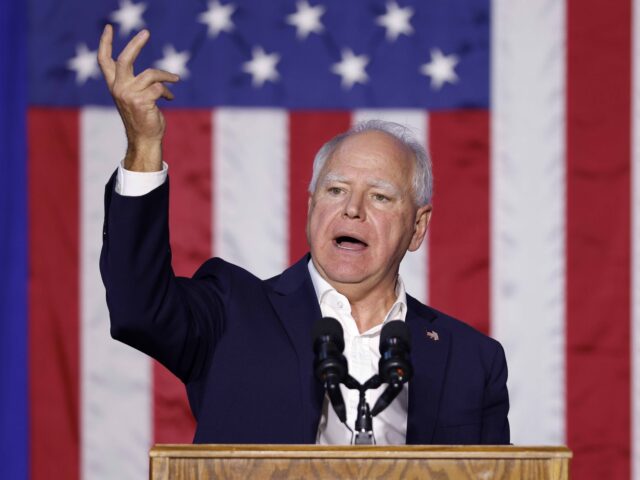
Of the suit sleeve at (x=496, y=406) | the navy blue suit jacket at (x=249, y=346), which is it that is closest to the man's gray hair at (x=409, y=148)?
the navy blue suit jacket at (x=249, y=346)

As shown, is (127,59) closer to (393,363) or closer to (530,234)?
(393,363)

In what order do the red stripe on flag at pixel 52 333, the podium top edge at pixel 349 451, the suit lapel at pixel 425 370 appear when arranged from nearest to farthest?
1. the podium top edge at pixel 349 451
2. the suit lapel at pixel 425 370
3. the red stripe on flag at pixel 52 333

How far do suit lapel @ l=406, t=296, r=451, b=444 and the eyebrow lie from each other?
0.27 metres

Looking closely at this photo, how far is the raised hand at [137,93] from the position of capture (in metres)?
1.62

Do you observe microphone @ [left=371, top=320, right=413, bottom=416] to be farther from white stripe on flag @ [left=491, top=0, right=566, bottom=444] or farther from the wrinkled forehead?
white stripe on flag @ [left=491, top=0, right=566, bottom=444]

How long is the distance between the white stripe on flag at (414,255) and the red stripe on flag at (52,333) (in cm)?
105

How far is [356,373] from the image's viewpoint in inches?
83.3

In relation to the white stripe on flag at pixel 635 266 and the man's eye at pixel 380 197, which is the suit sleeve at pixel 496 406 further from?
the white stripe on flag at pixel 635 266

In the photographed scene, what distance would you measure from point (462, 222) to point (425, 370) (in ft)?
4.83

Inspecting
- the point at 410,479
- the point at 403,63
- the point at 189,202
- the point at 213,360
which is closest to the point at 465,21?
the point at 403,63

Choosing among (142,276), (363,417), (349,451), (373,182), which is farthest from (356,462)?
(373,182)

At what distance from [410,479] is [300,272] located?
0.85 meters

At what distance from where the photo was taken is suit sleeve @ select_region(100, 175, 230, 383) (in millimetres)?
1720

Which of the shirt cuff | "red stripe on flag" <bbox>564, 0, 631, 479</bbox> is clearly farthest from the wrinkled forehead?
"red stripe on flag" <bbox>564, 0, 631, 479</bbox>
